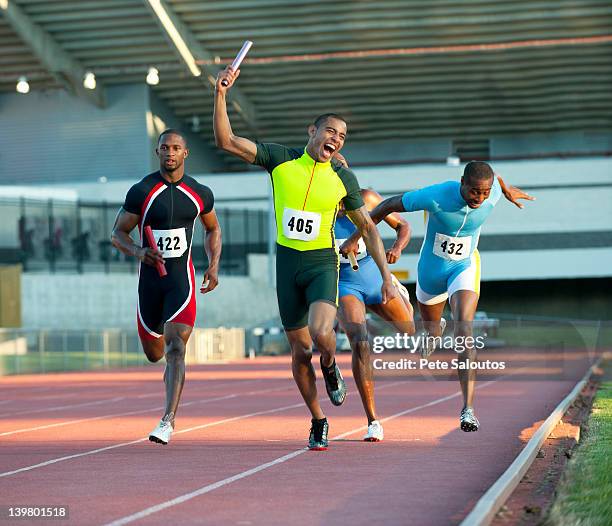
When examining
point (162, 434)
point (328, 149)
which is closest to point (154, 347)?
point (162, 434)

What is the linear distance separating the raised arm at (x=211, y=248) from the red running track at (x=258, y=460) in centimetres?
124

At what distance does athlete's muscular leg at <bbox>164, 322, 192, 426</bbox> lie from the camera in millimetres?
9703

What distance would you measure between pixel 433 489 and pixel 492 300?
46.2 metres

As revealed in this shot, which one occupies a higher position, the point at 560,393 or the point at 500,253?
the point at 500,253

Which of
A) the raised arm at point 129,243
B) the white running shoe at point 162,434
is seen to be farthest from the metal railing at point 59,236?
the white running shoe at point 162,434

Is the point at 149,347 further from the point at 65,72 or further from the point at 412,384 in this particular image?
the point at 65,72

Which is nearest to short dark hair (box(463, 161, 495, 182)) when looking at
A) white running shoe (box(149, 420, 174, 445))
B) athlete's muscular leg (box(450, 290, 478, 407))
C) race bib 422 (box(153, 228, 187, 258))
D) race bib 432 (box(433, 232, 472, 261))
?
race bib 432 (box(433, 232, 472, 261))

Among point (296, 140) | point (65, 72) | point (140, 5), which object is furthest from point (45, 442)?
point (296, 140)

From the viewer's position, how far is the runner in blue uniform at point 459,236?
10.3 meters

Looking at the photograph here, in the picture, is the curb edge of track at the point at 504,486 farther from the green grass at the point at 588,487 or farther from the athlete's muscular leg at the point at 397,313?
Answer: the athlete's muscular leg at the point at 397,313

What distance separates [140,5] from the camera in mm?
40875

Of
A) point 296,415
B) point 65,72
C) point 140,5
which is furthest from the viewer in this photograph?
point 65,72

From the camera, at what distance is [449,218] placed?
10602mm

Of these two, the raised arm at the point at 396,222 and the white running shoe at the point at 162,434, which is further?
the raised arm at the point at 396,222
